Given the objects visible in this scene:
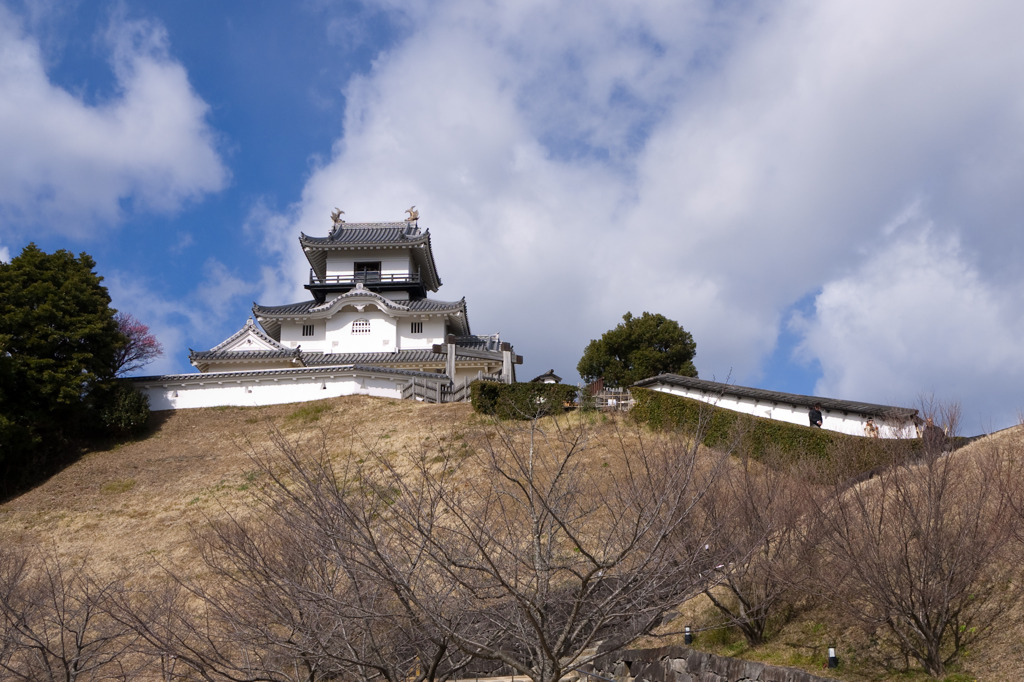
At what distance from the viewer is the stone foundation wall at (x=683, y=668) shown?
359 inches

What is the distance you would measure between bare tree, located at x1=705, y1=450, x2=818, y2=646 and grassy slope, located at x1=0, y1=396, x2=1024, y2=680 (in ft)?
A: 3.29

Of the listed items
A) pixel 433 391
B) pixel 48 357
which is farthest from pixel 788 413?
pixel 48 357

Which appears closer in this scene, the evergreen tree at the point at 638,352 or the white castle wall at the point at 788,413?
the white castle wall at the point at 788,413

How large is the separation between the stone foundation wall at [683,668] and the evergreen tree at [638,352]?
2784 cm

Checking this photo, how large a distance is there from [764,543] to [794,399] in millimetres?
12855

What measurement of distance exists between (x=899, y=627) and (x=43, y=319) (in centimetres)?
2947

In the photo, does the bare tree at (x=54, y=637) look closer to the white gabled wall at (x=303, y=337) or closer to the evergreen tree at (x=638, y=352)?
the white gabled wall at (x=303, y=337)

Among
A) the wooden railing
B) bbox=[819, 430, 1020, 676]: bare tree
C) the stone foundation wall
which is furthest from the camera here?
the wooden railing

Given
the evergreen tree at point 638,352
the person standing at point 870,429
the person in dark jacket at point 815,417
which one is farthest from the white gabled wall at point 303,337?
the person standing at point 870,429

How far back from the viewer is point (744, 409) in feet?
81.1

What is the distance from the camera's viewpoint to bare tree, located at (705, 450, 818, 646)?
11.0 m

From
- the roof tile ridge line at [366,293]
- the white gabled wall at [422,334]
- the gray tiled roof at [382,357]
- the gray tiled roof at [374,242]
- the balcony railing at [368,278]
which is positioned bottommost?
the gray tiled roof at [382,357]

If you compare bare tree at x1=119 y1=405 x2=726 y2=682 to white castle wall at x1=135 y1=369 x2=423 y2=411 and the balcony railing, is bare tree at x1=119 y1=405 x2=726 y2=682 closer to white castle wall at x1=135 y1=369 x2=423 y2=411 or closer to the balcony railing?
white castle wall at x1=135 y1=369 x2=423 y2=411

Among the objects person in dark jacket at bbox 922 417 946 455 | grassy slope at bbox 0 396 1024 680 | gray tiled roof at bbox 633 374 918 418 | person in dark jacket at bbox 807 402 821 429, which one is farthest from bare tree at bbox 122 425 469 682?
person in dark jacket at bbox 807 402 821 429
